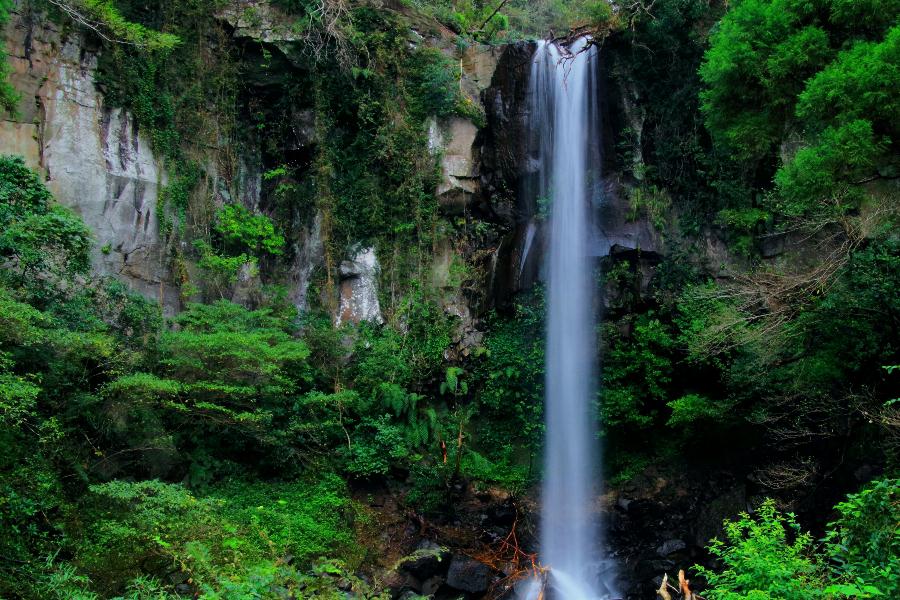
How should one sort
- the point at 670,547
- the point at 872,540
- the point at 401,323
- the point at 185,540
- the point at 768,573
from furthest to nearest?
1. the point at 401,323
2. the point at 670,547
3. the point at 185,540
4. the point at 872,540
5. the point at 768,573

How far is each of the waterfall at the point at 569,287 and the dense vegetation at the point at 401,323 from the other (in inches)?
17.8

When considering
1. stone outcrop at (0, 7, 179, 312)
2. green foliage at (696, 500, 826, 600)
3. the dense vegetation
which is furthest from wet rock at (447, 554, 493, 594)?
stone outcrop at (0, 7, 179, 312)

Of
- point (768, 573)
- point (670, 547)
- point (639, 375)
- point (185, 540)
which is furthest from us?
point (639, 375)

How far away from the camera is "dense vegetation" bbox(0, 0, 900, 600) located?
19.6ft

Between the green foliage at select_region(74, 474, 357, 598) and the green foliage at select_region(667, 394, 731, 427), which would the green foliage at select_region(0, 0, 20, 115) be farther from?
the green foliage at select_region(667, 394, 731, 427)

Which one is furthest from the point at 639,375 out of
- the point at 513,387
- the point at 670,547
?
the point at 670,547

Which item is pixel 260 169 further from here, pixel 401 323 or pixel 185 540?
pixel 185 540

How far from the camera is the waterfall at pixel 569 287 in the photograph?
33.9ft

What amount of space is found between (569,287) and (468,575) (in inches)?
232

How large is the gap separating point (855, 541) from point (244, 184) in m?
11.2

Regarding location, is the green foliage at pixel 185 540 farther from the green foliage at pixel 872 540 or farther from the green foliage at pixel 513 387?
the green foliage at pixel 872 540

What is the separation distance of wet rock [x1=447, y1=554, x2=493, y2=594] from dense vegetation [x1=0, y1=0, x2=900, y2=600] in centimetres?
118

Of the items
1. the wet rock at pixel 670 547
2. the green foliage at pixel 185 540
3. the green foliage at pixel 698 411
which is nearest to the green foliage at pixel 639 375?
the green foliage at pixel 698 411

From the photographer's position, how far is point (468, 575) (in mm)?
8273
